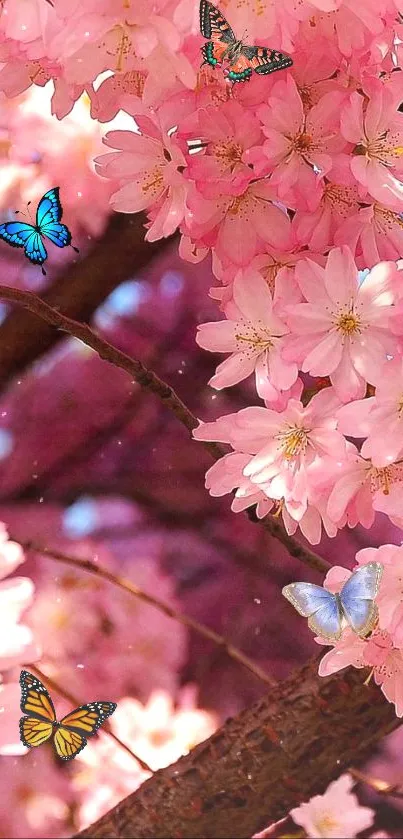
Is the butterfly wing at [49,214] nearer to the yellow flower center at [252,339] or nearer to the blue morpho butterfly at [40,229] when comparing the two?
the blue morpho butterfly at [40,229]

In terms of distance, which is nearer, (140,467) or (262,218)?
(262,218)

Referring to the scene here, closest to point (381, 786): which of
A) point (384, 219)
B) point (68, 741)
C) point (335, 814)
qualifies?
point (335, 814)

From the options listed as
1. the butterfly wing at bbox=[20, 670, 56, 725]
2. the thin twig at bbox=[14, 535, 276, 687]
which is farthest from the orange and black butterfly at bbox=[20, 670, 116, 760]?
the thin twig at bbox=[14, 535, 276, 687]

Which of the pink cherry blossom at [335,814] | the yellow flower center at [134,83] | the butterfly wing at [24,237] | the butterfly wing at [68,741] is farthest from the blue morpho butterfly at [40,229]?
the pink cherry blossom at [335,814]

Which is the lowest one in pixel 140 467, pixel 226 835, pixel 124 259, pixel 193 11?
pixel 226 835

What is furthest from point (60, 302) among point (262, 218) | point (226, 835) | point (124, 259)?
point (226, 835)

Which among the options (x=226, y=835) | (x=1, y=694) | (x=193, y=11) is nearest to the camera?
(x=193, y=11)

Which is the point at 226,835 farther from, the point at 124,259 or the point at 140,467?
the point at 124,259
